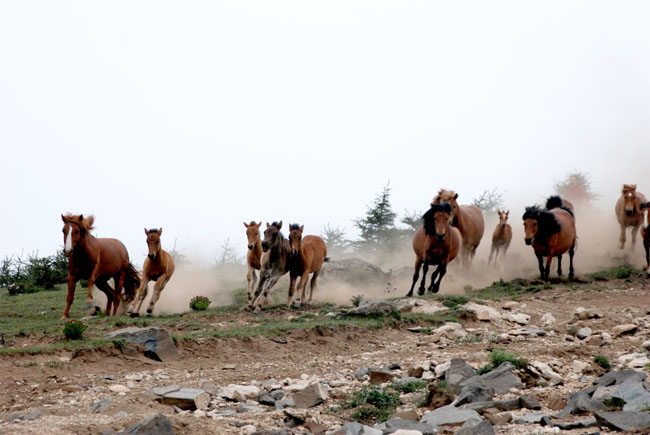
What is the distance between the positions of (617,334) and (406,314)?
183 inches

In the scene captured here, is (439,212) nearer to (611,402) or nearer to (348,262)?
(348,262)

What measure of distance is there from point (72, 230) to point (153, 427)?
34.1 feet

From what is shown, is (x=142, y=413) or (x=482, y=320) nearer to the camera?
(x=142, y=413)

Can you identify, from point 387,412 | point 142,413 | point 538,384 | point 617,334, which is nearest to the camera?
point 142,413

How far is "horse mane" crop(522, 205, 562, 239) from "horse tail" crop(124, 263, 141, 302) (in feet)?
41.9

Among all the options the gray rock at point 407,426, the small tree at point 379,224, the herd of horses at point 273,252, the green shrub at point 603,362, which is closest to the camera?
the gray rock at point 407,426

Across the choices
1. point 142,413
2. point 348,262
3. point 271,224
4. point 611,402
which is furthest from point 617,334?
point 348,262

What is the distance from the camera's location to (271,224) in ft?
55.5

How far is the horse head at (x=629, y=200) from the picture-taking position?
21453 millimetres

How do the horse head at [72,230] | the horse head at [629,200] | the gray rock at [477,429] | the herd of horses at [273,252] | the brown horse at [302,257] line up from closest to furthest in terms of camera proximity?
the gray rock at [477,429]
the horse head at [72,230]
the herd of horses at [273,252]
the brown horse at [302,257]
the horse head at [629,200]

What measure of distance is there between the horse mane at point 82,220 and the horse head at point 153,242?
146 centimetres

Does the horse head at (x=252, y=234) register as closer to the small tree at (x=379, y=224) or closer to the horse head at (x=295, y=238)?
the horse head at (x=295, y=238)

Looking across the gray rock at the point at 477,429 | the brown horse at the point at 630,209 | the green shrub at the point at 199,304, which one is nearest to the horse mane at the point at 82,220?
the green shrub at the point at 199,304

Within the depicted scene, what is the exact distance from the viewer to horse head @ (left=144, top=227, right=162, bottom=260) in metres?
15.9
